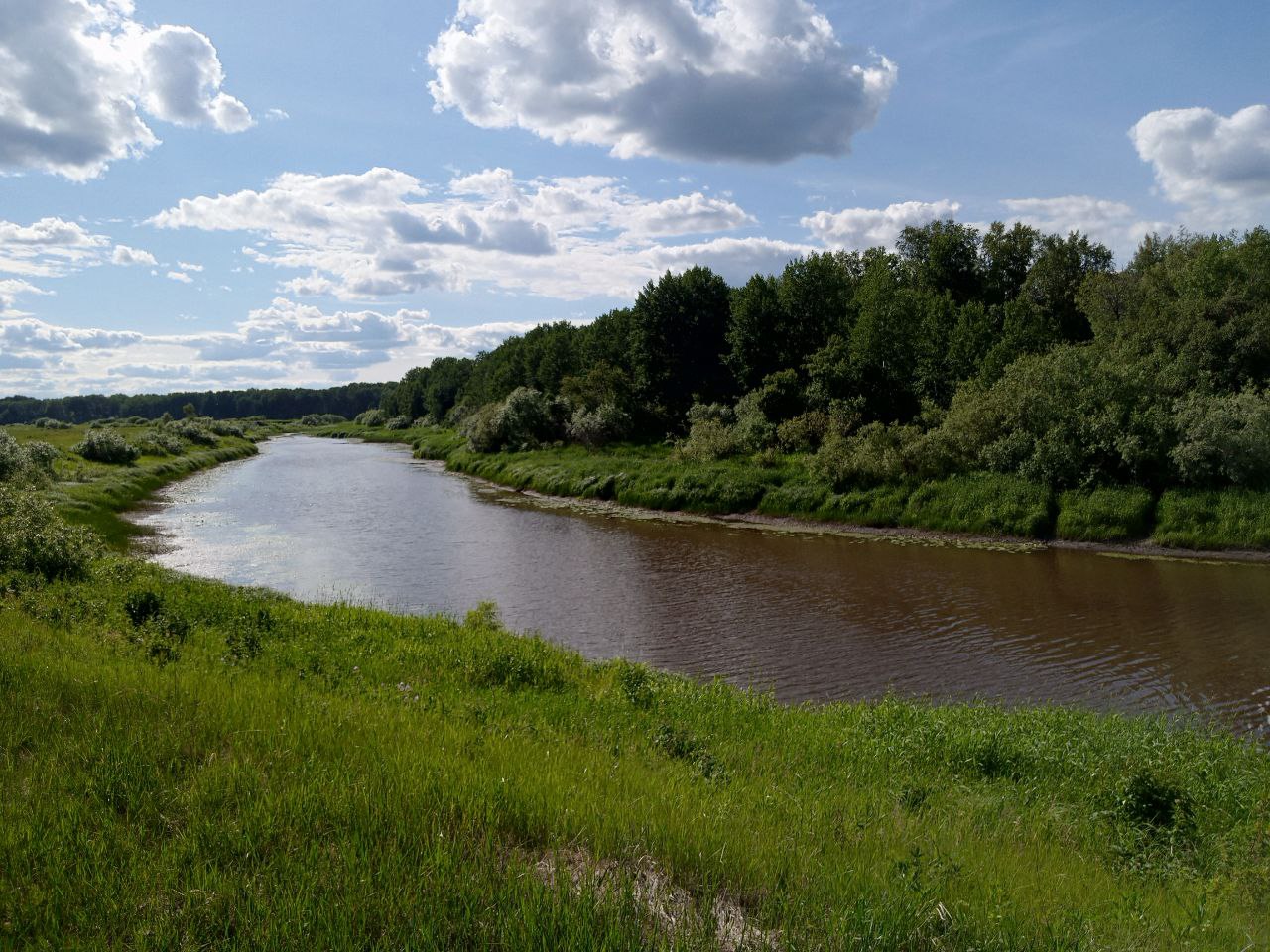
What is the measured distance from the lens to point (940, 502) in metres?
32.3

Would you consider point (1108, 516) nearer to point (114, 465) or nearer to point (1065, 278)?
point (1065, 278)

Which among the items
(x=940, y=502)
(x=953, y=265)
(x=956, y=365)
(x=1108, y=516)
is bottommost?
(x=1108, y=516)

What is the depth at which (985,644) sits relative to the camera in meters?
17.2

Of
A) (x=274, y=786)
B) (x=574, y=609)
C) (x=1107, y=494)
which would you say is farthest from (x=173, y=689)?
(x=1107, y=494)

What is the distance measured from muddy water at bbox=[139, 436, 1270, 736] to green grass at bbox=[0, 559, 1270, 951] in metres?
4.65

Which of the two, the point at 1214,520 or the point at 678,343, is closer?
the point at 1214,520

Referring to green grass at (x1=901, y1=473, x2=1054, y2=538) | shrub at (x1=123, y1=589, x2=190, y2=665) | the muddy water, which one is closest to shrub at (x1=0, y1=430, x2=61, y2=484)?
the muddy water

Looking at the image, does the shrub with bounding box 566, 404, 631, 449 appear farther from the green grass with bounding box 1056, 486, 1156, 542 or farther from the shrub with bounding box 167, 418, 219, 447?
the shrub with bounding box 167, 418, 219, 447

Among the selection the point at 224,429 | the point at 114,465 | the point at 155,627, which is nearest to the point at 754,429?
the point at 155,627

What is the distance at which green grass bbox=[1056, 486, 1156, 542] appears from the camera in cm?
2809

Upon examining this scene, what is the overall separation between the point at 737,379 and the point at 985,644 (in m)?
42.3

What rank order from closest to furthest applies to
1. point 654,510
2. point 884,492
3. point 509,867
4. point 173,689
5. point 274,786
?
1. point 509,867
2. point 274,786
3. point 173,689
4. point 884,492
5. point 654,510

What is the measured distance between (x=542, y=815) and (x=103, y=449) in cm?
6269

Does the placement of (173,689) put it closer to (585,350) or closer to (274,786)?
(274,786)
